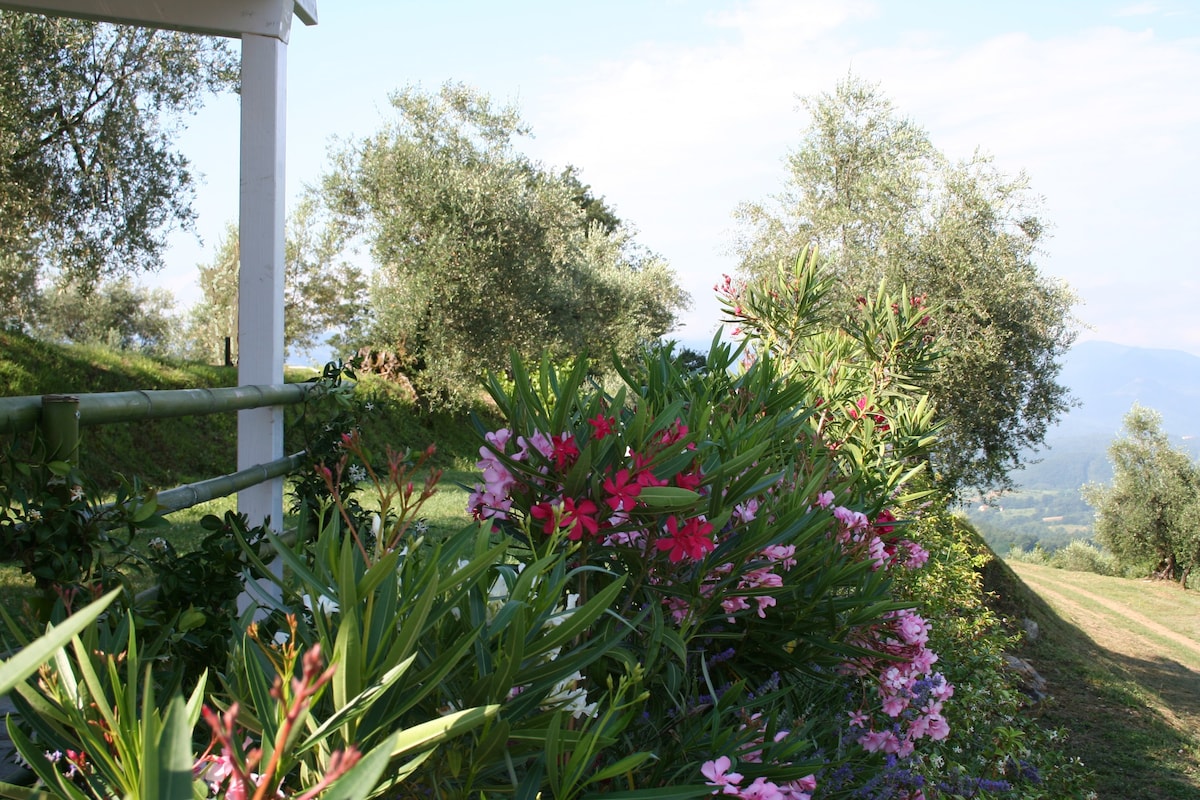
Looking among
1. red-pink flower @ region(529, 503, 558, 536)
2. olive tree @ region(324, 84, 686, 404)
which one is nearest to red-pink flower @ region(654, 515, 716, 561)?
red-pink flower @ region(529, 503, 558, 536)

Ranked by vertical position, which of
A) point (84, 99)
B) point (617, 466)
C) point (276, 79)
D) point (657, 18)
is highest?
point (657, 18)

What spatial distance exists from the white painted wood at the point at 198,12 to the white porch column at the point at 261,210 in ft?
0.21

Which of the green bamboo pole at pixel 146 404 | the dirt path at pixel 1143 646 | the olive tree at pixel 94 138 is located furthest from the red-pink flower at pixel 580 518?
the olive tree at pixel 94 138

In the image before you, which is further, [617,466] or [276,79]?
[276,79]

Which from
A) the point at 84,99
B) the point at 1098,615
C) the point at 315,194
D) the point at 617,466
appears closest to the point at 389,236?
the point at 315,194

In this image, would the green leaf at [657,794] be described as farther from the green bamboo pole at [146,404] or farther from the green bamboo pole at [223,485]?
the green bamboo pole at [223,485]

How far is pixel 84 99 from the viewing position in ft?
31.3

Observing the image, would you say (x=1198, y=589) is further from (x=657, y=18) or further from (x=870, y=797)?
(x=870, y=797)

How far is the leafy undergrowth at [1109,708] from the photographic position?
6355 mm

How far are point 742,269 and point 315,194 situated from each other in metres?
8.15

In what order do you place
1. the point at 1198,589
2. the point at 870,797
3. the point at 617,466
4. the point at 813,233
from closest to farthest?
the point at 617,466, the point at 870,797, the point at 813,233, the point at 1198,589

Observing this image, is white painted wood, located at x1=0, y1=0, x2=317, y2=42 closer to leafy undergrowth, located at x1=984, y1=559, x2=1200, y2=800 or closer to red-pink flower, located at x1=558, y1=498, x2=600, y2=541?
red-pink flower, located at x1=558, y1=498, x2=600, y2=541

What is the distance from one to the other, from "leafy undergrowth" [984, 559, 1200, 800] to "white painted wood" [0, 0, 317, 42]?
6398 millimetres

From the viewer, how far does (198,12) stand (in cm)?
346
